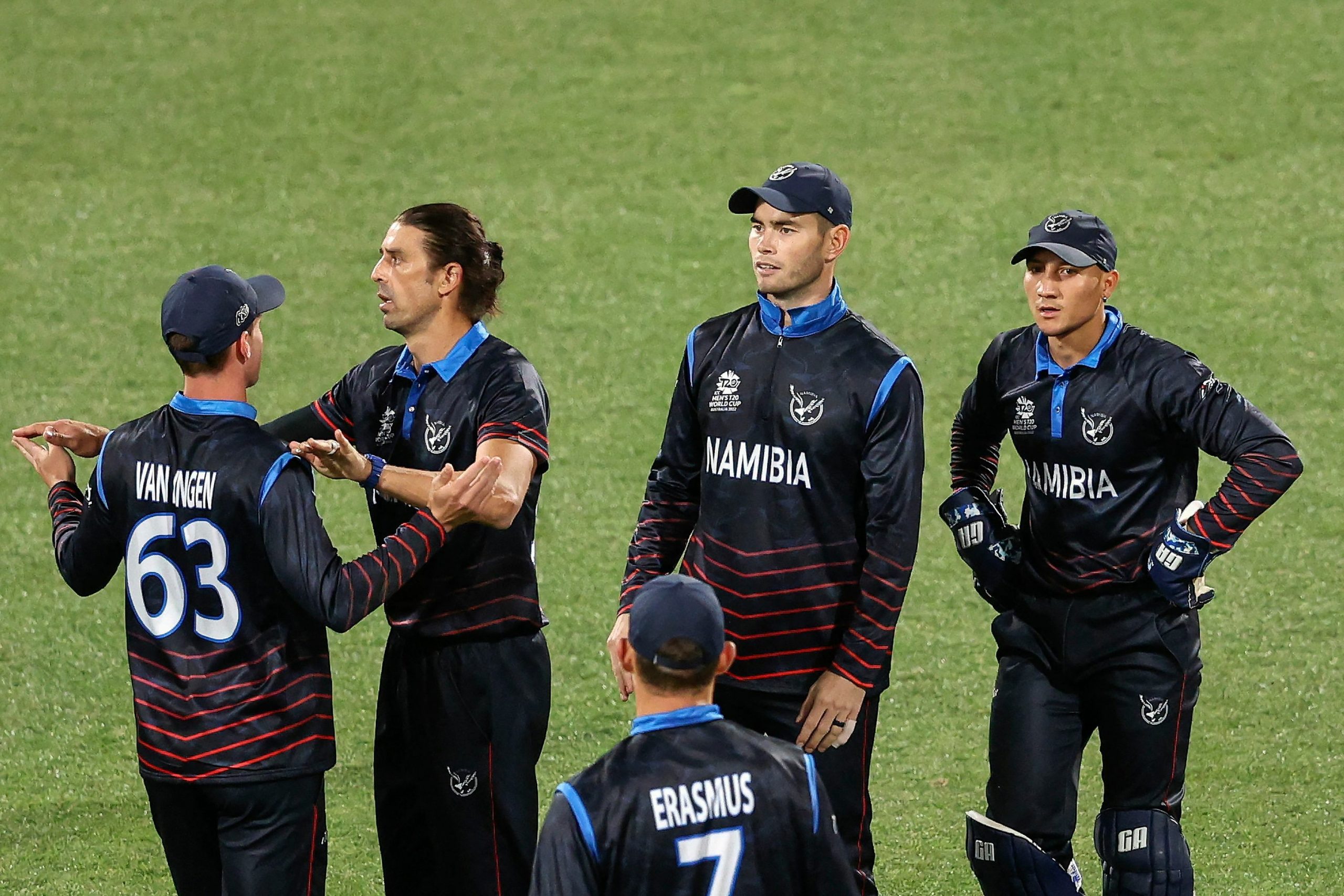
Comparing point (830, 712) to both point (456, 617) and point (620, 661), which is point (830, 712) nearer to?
point (620, 661)

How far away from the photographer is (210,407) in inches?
157

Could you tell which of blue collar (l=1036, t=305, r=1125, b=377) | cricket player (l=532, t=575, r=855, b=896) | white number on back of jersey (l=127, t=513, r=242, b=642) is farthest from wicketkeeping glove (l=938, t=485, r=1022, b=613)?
white number on back of jersey (l=127, t=513, r=242, b=642)

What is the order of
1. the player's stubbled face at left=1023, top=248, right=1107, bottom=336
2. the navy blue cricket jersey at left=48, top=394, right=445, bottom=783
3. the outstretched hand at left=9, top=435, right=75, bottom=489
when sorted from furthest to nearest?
1. the player's stubbled face at left=1023, top=248, right=1107, bottom=336
2. the outstretched hand at left=9, top=435, right=75, bottom=489
3. the navy blue cricket jersey at left=48, top=394, right=445, bottom=783

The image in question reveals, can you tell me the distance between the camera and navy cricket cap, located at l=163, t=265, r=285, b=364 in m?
3.96

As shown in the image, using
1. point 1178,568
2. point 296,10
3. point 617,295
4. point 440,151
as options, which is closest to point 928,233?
point 617,295

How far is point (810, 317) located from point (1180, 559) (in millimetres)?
1172

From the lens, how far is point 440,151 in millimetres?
11719

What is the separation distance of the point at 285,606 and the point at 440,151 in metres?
8.13

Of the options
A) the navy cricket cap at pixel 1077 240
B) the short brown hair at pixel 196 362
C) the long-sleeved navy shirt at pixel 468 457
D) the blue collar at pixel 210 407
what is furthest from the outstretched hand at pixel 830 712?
the short brown hair at pixel 196 362

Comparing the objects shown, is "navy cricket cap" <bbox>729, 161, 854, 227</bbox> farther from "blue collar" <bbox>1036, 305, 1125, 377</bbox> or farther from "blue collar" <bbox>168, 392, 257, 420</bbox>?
"blue collar" <bbox>168, 392, 257, 420</bbox>

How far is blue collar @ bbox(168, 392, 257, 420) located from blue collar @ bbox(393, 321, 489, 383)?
61cm

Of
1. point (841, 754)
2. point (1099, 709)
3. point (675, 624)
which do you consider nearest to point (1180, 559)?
point (1099, 709)

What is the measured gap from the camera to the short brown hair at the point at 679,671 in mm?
3135

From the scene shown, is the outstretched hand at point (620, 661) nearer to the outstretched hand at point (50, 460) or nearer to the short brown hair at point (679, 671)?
the short brown hair at point (679, 671)
